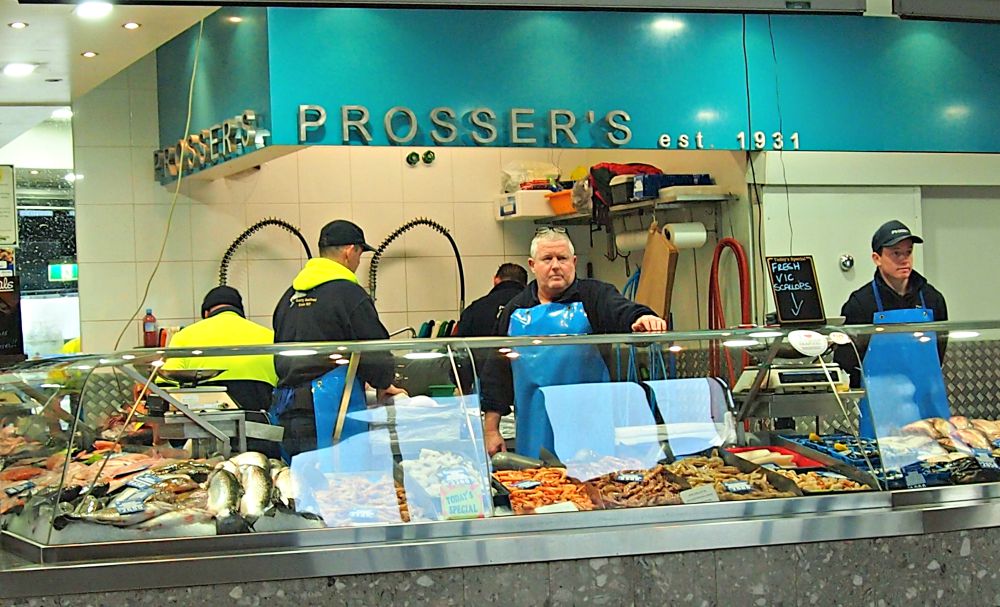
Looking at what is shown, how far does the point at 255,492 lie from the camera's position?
3.18m

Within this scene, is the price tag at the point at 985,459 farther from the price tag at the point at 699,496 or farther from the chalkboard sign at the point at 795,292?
the price tag at the point at 699,496

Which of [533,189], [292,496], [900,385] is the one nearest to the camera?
[292,496]

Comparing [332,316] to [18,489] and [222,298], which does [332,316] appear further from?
[18,489]

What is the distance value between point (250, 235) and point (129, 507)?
193 inches

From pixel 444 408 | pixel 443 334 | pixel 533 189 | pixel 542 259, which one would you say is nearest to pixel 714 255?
pixel 533 189

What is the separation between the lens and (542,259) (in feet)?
15.2

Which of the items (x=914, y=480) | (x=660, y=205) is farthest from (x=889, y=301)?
(x=914, y=480)

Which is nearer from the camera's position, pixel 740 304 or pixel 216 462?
pixel 216 462

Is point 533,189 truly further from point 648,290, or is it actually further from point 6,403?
point 6,403

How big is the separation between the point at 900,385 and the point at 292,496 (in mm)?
1924

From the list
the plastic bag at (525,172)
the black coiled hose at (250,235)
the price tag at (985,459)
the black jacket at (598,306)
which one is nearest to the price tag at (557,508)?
the price tag at (985,459)

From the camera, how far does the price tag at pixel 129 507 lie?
3045mm

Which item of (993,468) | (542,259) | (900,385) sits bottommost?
(993,468)

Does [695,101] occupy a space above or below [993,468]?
above
